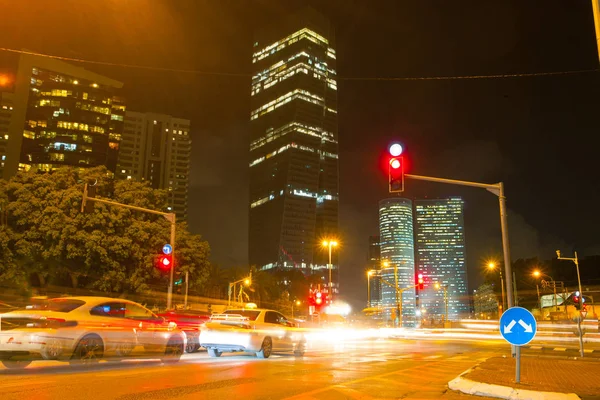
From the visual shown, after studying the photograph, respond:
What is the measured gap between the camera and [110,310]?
1246cm

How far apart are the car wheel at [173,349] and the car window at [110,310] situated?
201 cm

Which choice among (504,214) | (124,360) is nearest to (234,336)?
(124,360)

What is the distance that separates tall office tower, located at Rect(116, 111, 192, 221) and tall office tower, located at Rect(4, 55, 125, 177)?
47354 mm

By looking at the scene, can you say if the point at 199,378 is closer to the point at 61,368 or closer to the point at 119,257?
the point at 61,368

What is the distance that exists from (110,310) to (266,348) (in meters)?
5.10

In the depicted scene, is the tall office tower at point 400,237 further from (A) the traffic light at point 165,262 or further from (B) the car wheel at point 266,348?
(B) the car wheel at point 266,348

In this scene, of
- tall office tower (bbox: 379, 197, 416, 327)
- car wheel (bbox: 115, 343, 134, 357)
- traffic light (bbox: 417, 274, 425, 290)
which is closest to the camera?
car wheel (bbox: 115, 343, 134, 357)

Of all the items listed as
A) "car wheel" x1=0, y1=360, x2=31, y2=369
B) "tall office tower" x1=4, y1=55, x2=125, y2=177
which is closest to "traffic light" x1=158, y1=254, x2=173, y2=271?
"car wheel" x1=0, y1=360, x2=31, y2=369

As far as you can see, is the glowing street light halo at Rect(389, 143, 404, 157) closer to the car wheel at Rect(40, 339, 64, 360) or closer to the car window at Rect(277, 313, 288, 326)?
the car window at Rect(277, 313, 288, 326)

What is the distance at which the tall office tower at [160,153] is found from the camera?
164375 mm

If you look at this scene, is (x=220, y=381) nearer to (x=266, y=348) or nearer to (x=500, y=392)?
(x=500, y=392)

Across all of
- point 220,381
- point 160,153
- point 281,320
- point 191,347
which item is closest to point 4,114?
point 160,153

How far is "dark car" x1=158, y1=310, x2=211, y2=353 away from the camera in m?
17.2

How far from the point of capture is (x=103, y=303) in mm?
12320
